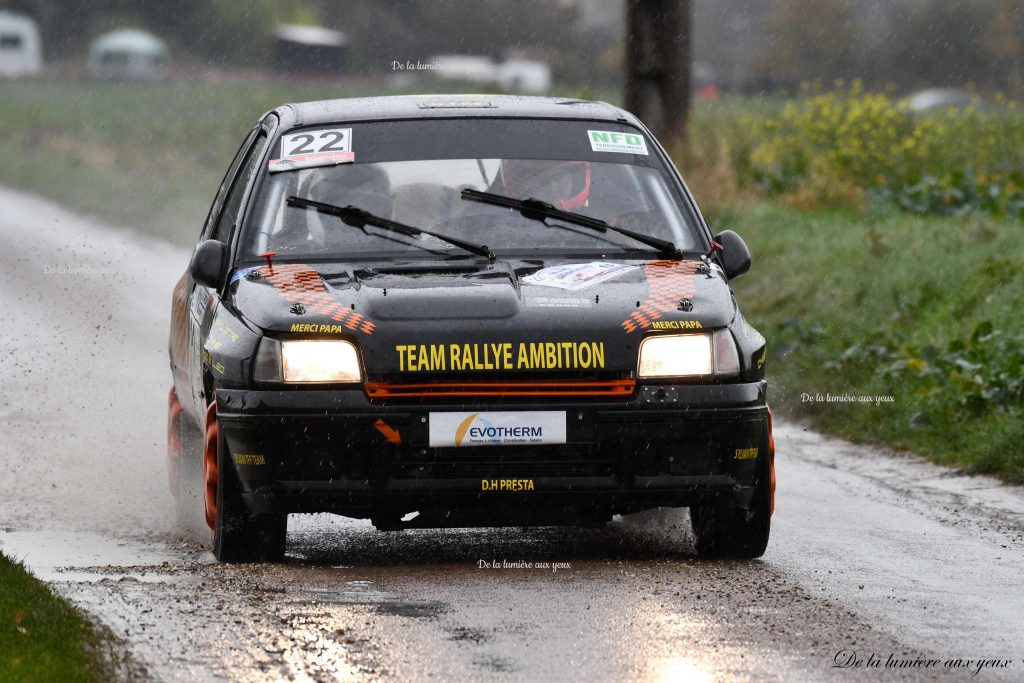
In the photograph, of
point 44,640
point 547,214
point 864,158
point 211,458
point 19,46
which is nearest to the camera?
point 44,640

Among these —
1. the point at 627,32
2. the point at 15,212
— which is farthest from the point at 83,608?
the point at 15,212

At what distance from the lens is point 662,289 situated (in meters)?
7.14

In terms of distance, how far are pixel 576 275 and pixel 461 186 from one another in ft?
2.86

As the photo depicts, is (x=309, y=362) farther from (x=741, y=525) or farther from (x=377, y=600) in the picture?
(x=741, y=525)

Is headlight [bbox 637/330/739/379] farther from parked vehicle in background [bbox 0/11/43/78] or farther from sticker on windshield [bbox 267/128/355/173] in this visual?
parked vehicle in background [bbox 0/11/43/78]

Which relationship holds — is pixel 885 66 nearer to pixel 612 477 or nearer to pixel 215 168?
pixel 215 168

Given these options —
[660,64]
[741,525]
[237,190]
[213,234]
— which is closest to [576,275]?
[741,525]

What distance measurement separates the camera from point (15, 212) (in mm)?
24734

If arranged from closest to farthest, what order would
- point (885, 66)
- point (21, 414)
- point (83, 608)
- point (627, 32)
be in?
1. point (83, 608)
2. point (21, 414)
3. point (627, 32)
4. point (885, 66)

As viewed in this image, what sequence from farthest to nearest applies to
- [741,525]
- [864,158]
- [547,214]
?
[864,158]
[547,214]
[741,525]

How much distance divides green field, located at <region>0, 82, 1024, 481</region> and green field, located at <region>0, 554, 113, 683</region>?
5.53 m

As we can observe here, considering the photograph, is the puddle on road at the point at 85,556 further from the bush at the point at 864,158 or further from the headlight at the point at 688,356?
the bush at the point at 864,158

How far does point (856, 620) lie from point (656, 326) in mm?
1231

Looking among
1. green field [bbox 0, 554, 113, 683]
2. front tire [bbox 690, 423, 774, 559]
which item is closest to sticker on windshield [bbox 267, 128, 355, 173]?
front tire [bbox 690, 423, 774, 559]
